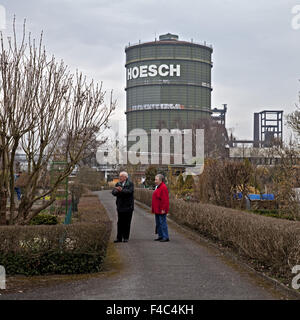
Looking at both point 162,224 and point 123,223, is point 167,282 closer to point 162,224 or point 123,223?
point 123,223

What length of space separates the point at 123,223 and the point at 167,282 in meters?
4.91

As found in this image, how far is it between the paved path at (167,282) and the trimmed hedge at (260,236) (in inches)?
16.4

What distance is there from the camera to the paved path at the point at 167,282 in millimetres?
7617

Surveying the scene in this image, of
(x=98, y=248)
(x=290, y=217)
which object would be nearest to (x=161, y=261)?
(x=98, y=248)

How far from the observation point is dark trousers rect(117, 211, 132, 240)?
43.0ft

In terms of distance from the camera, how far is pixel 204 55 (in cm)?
14138

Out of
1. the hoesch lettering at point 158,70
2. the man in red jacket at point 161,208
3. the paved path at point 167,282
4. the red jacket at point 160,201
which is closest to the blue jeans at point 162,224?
the man in red jacket at point 161,208

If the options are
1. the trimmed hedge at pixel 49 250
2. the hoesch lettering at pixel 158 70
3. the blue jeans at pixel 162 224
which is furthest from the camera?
the hoesch lettering at pixel 158 70

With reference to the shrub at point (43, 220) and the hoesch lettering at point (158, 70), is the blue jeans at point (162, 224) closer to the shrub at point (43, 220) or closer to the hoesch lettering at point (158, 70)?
the shrub at point (43, 220)

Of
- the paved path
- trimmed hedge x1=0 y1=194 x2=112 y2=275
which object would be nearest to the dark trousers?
the paved path

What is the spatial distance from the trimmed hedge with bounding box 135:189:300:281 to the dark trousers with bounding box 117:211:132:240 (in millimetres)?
2042

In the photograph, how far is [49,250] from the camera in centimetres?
917

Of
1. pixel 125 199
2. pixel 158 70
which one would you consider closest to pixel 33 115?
pixel 125 199

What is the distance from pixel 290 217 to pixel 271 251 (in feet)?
37.2
